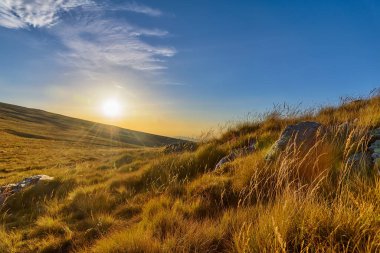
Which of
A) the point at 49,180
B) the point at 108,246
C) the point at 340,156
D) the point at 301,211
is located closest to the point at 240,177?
the point at 340,156

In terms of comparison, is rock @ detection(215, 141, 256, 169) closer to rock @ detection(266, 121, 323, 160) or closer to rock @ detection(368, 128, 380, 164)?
rock @ detection(266, 121, 323, 160)

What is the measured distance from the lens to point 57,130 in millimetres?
93875

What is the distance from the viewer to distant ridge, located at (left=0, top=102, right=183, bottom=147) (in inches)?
3049

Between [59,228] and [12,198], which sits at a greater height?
[59,228]

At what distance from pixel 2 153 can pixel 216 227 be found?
4805 cm

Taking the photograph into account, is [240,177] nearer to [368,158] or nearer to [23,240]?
[368,158]

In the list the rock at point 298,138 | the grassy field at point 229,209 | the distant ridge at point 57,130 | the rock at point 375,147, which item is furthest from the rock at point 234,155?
the distant ridge at point 57,130

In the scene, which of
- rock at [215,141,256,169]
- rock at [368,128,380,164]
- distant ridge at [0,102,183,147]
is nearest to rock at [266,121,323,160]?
rock at [368,128,380,164]

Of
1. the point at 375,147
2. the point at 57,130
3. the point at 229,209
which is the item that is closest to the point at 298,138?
the point at 375,147

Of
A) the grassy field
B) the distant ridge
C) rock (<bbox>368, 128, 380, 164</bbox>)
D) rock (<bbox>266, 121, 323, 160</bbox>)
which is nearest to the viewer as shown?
the grassy field

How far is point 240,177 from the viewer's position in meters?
5.55

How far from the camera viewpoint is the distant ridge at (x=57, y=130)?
3049 inches

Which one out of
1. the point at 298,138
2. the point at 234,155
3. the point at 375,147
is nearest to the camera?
the point at 375,147

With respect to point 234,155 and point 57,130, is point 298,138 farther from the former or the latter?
point 57,130
